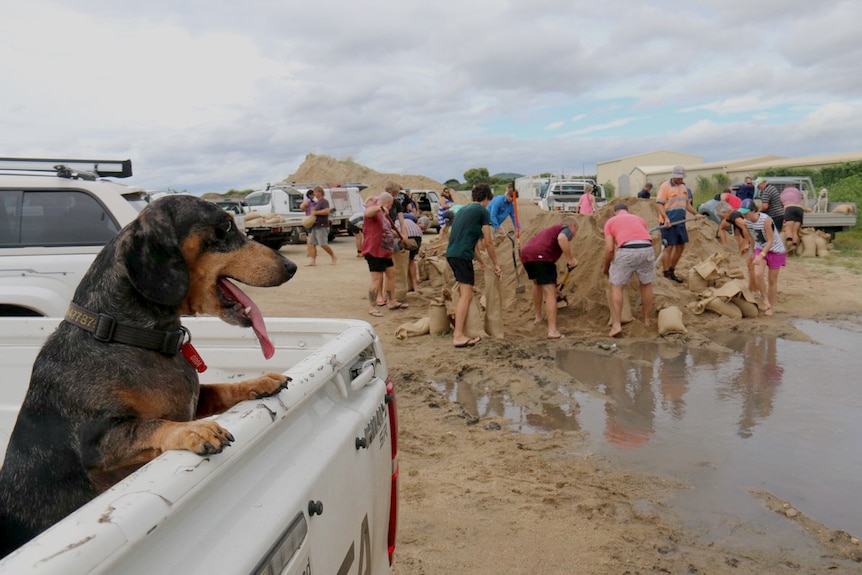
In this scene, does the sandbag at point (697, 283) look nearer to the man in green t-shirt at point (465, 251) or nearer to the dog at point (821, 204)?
the man in green t-shirt at point (465, 251)

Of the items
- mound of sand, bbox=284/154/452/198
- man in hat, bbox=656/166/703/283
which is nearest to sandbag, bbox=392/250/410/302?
man in hat, bbox=656/166/703/283

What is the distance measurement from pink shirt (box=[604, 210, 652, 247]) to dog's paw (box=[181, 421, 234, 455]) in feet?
25.9

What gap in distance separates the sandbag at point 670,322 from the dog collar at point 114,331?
7.92 m

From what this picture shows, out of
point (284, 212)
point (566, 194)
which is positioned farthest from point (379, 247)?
point (566, 194)

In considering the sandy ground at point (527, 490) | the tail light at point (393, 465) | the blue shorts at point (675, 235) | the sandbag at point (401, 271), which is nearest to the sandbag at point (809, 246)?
the blue shorts at point (675, 235)

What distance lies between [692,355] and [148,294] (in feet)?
23.8

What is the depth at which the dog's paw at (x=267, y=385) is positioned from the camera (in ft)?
6.05

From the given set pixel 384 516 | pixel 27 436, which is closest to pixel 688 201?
pixel 384 516

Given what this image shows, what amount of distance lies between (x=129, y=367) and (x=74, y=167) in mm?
5464

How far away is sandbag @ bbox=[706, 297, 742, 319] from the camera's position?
386 inches

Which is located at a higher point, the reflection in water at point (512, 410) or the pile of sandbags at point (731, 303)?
the pile of sandbags at point (731, 303)

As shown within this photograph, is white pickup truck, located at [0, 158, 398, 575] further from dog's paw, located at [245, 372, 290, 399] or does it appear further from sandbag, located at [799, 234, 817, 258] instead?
sandbag, located at [799, 234, 817, 258]

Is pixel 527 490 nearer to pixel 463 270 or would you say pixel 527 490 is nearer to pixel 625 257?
pixel 463 270

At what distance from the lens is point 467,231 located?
8.29 meters
